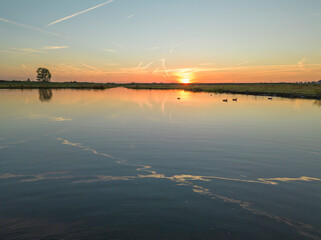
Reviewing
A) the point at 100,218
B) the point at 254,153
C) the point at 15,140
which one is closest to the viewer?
the point at 100,218

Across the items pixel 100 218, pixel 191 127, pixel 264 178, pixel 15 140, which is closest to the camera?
pixel 100 218

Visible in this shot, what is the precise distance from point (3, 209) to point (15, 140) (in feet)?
37.6

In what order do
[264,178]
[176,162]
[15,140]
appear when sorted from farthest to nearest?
[15,140], [176,162], [264,178]

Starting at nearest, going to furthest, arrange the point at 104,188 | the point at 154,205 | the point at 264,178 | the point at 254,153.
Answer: the point at 154,205, the point at 104,188, the point at 264,178, the point at 254,153

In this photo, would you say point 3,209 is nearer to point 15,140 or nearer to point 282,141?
point 15,140

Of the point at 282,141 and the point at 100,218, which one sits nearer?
the point at 100,218

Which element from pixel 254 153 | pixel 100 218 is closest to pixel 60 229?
pixel 100 218

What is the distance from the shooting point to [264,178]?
37.3 ft

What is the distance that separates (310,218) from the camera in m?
7.95

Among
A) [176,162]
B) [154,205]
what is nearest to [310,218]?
[154,205]

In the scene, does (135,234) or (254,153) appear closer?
(135,234)

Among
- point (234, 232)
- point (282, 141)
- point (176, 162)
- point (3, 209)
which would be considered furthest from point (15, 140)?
point (282, 141)

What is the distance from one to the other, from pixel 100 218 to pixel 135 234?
151 cm

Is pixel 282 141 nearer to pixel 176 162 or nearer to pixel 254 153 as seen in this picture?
pixel 254 153
